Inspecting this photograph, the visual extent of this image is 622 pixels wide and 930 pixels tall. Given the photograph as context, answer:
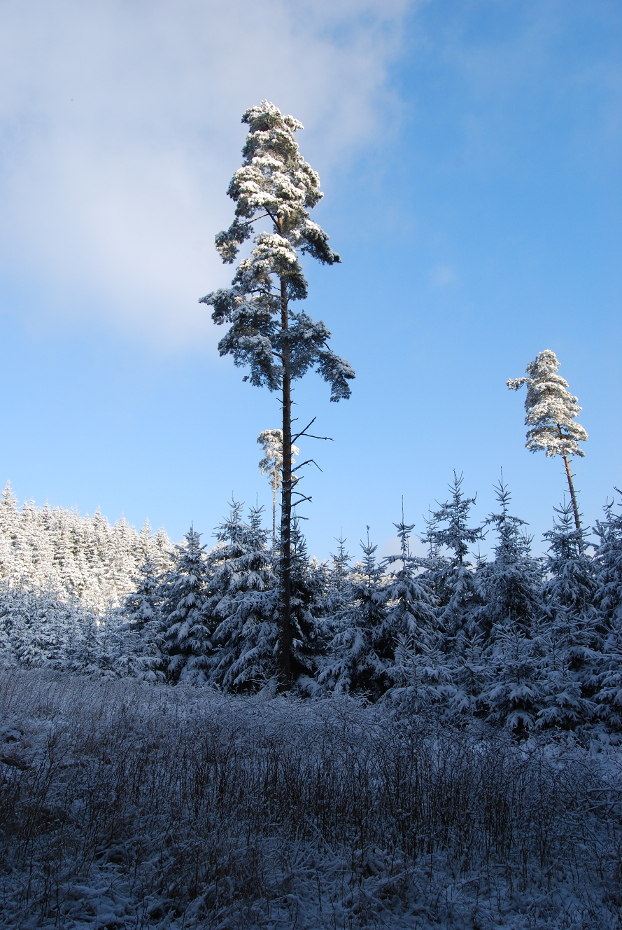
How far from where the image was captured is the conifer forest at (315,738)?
4273mm

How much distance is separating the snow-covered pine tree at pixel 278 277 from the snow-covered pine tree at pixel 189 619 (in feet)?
27.9

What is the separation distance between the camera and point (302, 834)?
5227 millimetres

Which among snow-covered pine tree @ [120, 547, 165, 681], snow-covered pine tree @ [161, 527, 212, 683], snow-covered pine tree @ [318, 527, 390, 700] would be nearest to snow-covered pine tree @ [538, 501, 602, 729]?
snow-covered pine tree @ [318, 527, 390, 700]

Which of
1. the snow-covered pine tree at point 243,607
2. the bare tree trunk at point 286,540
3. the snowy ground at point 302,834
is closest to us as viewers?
the snowy ground at point 302,834

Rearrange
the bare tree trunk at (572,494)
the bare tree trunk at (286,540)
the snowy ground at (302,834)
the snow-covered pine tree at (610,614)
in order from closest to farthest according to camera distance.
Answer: the snowy ground at (302,834) → the snow-covered pine tree at (610,614) → the bare tree trunk at (286,540) → the bare tree trunk at (572,494)

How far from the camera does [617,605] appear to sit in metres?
12.0

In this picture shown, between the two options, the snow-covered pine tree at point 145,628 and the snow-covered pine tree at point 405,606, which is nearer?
the snow-covered pine tree at point 405,606

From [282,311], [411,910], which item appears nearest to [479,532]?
[282,311]

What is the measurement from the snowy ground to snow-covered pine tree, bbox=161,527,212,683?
16.1 meters

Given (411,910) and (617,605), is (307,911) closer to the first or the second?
(411,910)

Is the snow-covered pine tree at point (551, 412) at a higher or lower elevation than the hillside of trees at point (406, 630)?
higher

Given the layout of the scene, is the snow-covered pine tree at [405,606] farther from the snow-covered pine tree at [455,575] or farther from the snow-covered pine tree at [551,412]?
the snow-covered pine tree at [551,412]

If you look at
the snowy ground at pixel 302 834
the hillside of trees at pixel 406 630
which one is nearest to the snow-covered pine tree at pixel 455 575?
the hillside of trees at pixel 406 630

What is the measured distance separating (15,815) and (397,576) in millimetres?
11895
